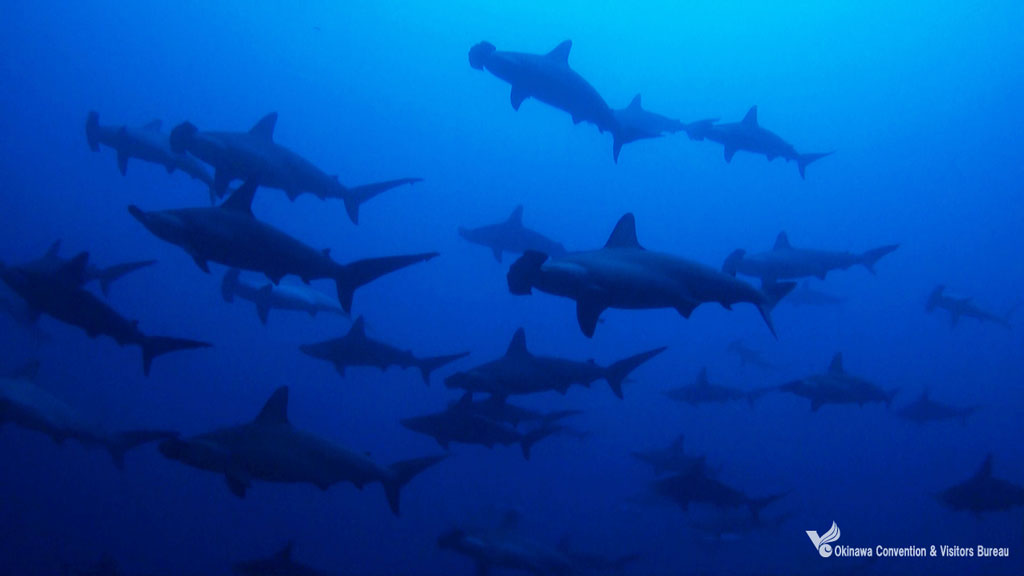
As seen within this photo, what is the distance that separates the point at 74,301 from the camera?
5816mm

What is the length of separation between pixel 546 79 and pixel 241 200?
476 centimetres

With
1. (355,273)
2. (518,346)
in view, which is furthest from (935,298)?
(355,273)

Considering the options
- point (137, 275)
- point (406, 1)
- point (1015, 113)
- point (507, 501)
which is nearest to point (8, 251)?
point (137, 275)

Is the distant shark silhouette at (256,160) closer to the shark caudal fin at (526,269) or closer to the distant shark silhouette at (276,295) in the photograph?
the shark caudal fin at (526,269)

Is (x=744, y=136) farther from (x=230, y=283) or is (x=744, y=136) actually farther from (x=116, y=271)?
(x=116, y=271)

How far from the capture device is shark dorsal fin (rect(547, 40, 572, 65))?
9.03 metres

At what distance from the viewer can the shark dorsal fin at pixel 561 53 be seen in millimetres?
9031

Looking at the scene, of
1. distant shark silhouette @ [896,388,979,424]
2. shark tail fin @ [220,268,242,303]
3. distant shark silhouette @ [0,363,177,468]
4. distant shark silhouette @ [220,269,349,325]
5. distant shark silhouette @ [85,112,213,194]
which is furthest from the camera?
distant shark silhouette @ [896,388,979,424]

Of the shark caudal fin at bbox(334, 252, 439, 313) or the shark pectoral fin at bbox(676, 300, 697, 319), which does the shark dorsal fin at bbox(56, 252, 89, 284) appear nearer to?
the shark caudal fin at bbox(334, 252, 439, 313)

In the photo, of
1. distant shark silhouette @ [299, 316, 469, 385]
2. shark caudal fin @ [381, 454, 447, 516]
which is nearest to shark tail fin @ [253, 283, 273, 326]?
distant shark silhouette @ [299, 316, 469, 385]

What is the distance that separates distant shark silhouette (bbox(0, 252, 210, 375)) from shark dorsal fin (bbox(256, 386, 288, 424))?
828 mm

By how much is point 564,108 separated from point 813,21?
215ft

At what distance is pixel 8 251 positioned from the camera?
4197 cm

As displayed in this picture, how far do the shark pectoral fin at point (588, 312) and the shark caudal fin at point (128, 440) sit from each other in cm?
392
